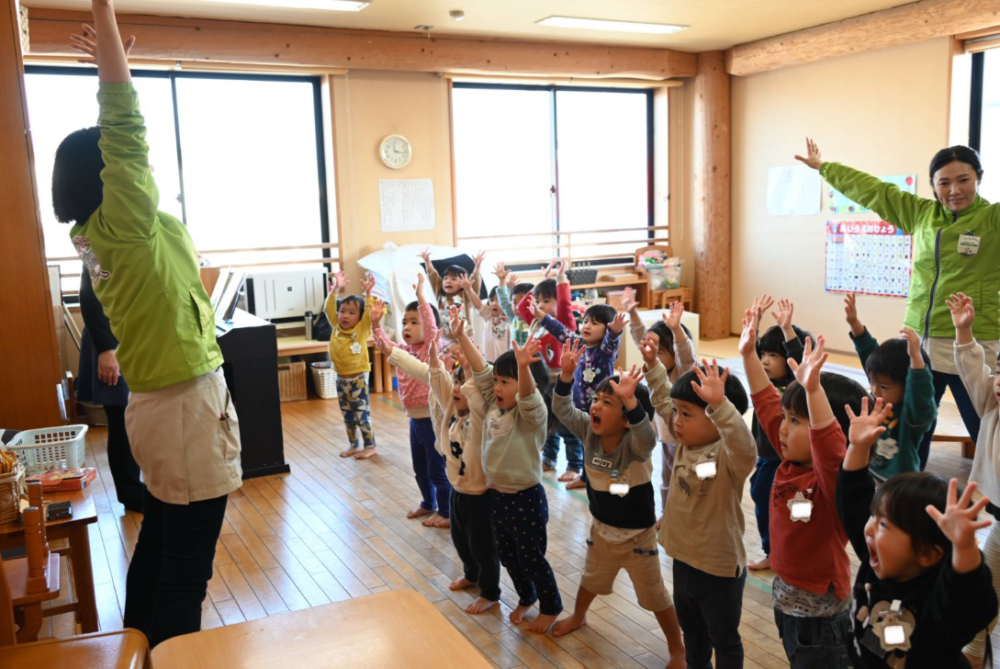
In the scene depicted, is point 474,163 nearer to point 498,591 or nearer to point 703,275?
point 703,275

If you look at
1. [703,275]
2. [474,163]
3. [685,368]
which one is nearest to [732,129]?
[703,275]

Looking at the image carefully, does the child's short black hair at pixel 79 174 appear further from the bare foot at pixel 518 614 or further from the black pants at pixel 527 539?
the bare foot at pixel 518 614

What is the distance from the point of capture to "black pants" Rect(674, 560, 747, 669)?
217cm

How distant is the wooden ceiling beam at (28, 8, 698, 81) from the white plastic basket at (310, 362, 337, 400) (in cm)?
253

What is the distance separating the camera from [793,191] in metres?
8.09

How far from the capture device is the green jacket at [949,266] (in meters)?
3.36

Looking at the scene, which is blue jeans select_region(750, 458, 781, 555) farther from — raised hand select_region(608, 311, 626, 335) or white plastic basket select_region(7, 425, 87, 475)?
white plastic basket select_region(7, 425, 87, 475)

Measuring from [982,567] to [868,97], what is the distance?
689 cm

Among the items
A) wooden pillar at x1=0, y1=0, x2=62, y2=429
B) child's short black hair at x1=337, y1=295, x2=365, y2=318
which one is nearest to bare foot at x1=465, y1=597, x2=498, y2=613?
wooden pillar at x1=0, y1=0, x2=62, y2=429

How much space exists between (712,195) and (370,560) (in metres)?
6.38

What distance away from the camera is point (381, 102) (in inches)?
294

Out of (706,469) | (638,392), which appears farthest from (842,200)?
(706,469)

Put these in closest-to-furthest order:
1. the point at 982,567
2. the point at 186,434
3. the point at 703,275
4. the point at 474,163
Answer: the point at 982,567 < the point at 186,434 < the point at 474,163 < the point at 703,275

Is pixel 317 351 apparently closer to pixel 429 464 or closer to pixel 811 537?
pixel 429 464
